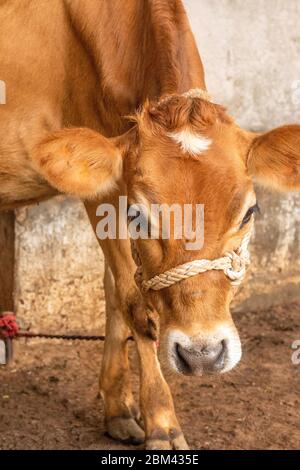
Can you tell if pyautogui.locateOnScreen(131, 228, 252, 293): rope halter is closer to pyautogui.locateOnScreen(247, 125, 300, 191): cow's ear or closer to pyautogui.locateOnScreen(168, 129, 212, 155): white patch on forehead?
pyautogui.locateOnScreen(247, 125, 300, 191): cow's ear

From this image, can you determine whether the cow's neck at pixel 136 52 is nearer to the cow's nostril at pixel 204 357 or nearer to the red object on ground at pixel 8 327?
the cow's nostril at pixel 204 357

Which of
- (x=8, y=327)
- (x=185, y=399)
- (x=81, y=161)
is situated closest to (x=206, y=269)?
(x=81, y=161)

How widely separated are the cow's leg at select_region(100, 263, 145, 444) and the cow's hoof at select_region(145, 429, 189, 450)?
25cm

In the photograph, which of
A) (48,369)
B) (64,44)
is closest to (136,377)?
(48,369)

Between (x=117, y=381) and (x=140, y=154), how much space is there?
1.61m

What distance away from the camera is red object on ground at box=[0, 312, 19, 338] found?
5125mm

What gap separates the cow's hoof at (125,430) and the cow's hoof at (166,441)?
0.24 meters

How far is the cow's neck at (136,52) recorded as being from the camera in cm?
392

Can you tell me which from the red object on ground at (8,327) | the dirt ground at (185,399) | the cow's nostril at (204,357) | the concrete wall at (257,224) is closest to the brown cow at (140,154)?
the cow's nostril at (204,357)

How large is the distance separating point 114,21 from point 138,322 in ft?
4.61

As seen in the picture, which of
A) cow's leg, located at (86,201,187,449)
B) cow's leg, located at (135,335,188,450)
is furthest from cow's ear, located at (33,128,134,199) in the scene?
cow's leg, located at (135,335,188,450)

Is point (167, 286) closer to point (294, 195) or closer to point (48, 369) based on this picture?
point (48, 369)

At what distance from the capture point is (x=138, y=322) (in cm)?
430

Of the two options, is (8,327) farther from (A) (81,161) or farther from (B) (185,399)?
(A) (81,161)
